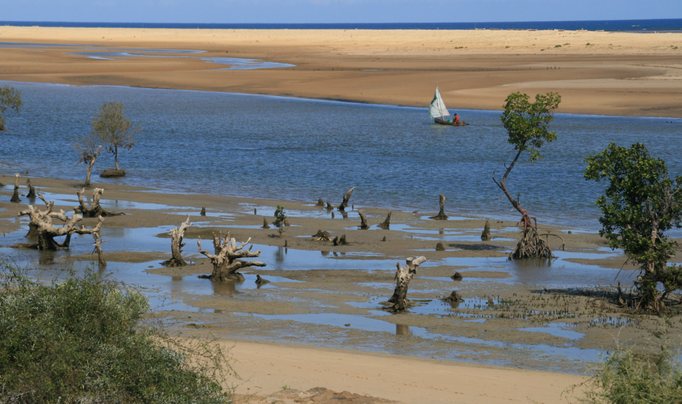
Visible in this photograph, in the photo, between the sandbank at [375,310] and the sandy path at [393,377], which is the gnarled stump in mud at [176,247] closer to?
the sandbank at [375,310]

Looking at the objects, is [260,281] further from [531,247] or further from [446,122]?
[446,122]

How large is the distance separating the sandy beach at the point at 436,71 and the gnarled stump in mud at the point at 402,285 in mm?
52760

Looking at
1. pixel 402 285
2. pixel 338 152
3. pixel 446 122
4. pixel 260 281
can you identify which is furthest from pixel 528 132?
pixel 446 122

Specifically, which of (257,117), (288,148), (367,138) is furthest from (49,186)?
(257,117)

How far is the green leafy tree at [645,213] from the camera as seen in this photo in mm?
19234

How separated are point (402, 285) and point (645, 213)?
283 inches

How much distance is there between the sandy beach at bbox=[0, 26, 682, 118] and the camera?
7512 centimetres

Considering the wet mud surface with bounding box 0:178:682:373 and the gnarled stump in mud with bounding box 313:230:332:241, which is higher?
the gnarled stump in mud with bounding box 313:230:332:241

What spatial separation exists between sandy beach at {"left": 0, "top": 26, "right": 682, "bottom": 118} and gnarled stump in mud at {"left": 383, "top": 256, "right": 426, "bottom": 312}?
52760mm

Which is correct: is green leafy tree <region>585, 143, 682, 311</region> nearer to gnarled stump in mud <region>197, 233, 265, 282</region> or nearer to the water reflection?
the water reflection

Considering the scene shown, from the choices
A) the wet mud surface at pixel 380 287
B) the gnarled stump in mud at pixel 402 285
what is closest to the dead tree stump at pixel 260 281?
the wet mud surface at pixel 380 287

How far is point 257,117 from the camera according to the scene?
6750 centimetres

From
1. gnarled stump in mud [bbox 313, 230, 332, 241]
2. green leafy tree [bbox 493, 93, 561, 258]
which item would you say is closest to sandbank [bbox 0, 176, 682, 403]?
gnarled stump in mud [bbox 313, 230, 332, 241]

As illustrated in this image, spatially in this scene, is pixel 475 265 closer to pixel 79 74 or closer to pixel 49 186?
pixel 49 186
